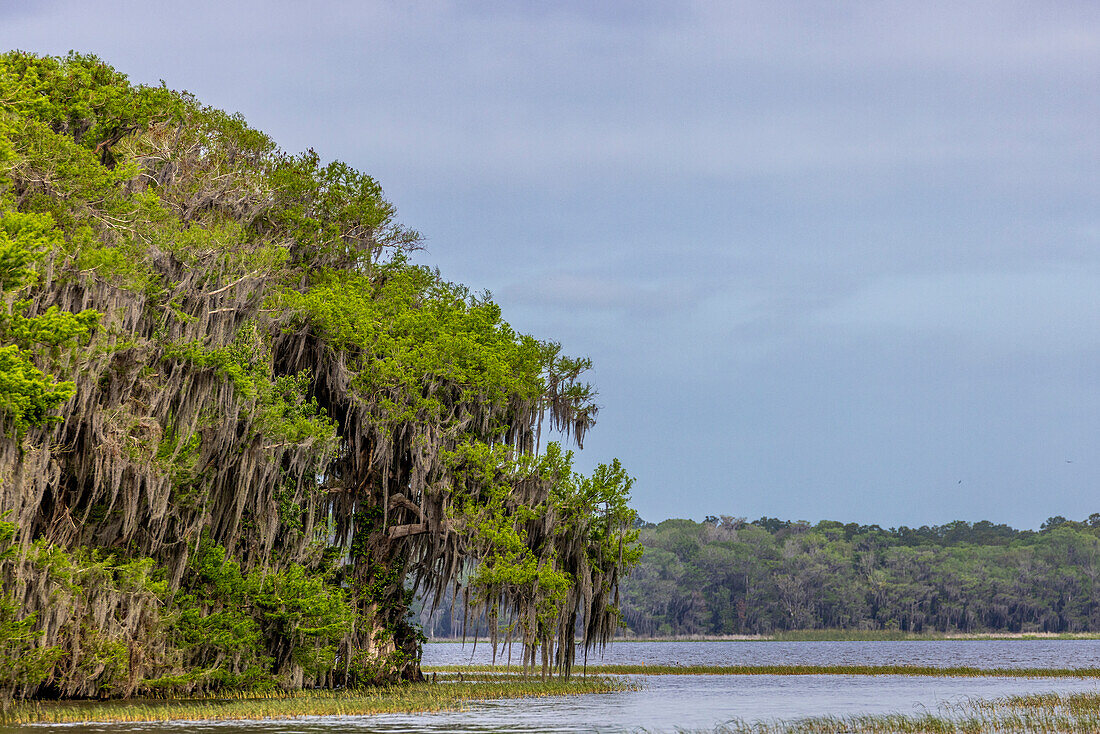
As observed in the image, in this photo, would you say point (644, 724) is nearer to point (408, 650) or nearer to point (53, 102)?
point (408, 650)

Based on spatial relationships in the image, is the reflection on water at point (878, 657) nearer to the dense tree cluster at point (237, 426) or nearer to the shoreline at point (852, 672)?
the shoreline at point (852, 672)

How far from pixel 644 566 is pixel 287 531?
4083 inches

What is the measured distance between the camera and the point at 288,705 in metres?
24.3

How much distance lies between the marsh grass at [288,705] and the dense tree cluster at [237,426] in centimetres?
65

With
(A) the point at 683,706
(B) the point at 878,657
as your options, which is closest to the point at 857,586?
(B) the point at 878,657

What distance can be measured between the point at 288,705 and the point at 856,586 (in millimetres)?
104362

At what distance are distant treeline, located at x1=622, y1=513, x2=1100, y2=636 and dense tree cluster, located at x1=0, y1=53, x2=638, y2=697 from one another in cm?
8080

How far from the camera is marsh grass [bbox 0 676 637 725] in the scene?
2098 cm

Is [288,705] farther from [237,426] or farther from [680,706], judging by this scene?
[680,706]

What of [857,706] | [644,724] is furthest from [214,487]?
[857,706]

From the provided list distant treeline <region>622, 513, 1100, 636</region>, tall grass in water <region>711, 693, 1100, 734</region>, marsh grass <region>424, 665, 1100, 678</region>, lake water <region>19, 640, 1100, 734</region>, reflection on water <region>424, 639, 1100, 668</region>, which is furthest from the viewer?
distant treeline <region>622, 513, 1100, 636</region>

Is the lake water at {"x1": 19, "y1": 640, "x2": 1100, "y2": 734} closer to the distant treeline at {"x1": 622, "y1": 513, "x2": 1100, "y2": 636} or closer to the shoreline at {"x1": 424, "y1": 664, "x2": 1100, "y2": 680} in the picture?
the shoreline at {"x1": 424, "y1": 664, "x2": 1100, "y2": 680}

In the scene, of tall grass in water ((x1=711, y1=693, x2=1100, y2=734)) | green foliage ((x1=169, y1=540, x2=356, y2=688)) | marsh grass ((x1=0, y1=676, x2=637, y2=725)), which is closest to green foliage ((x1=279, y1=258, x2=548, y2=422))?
green foliage ((x1=169, y1=540, x2=356, y2=688))

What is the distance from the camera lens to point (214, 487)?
25.9 metres
